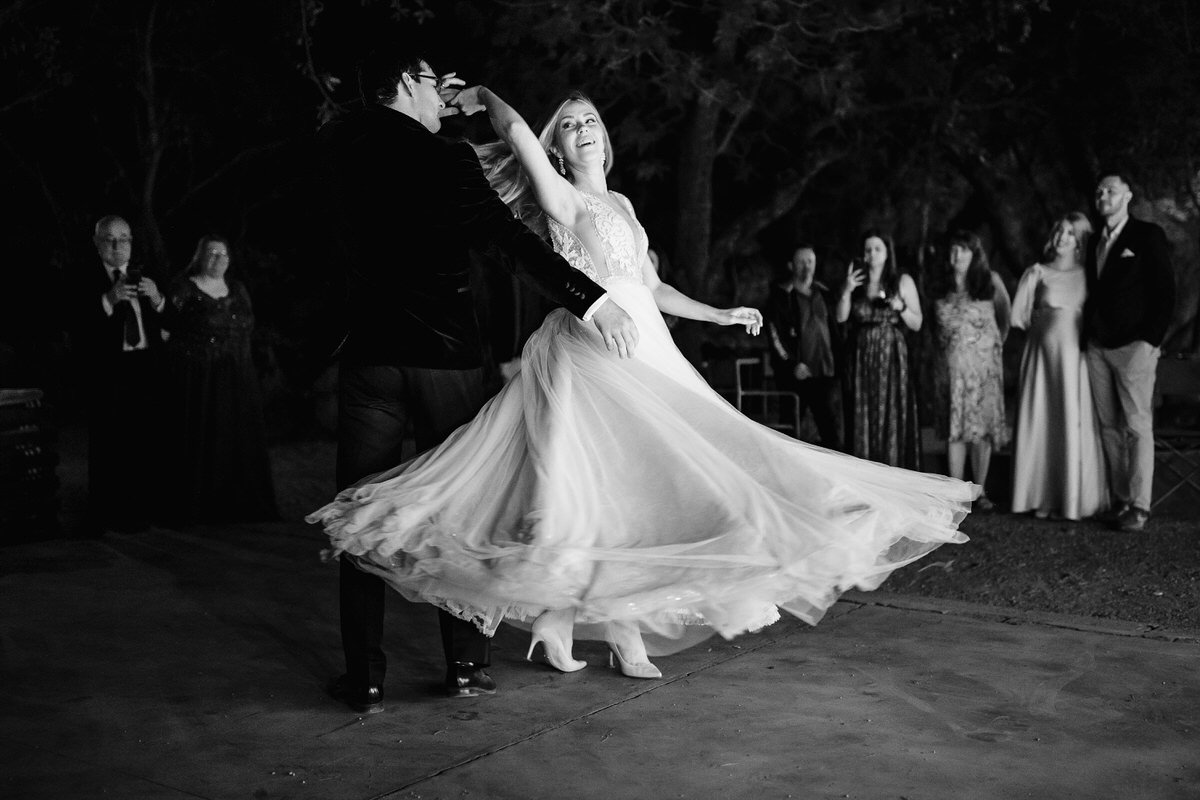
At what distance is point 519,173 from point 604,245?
0.46 metres

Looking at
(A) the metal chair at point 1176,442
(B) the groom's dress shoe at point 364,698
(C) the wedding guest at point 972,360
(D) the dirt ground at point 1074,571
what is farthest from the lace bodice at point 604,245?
(A) the metal chair at point 1176,442

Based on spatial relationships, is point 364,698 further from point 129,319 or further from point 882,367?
point 882,367

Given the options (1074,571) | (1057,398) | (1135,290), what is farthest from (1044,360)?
(1074,571)

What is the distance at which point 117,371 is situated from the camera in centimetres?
786

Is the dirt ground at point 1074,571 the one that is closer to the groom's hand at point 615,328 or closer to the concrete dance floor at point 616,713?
the concrete dance floor at point 616,713

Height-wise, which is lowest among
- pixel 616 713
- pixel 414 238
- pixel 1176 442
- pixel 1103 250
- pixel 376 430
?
pixel 616 713

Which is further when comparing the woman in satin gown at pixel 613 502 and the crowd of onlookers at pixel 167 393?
the crowd of onlookers at pixel 167 393

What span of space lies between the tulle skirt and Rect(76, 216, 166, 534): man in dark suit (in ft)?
14.1

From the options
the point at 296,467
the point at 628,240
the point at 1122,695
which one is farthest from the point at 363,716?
the point at 296,467

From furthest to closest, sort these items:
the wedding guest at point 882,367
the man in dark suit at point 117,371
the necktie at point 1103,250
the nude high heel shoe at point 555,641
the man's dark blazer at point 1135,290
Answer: the wedding guest at point 882,367
the man in dark suit at point 117,371
the necktie at point 1103,250
the man's dark blazer at point 1135,290
the nude high heel shoe at point 555,641

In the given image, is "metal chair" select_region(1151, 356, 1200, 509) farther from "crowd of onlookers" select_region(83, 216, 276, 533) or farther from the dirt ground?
"crowd of onlookers" select_region(83, 216, 276, 533)

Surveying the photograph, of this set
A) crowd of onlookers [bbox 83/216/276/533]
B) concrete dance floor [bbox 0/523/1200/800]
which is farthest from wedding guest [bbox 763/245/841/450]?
crowd of onlookers [bbox 83/216/276/533]

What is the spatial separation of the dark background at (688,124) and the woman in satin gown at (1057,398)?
15.0 ft

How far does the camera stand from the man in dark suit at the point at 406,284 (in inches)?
159
